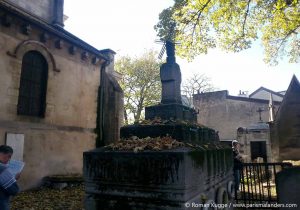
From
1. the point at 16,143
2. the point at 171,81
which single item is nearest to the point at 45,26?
the point at 16,143

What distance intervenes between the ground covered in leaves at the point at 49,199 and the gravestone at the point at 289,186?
4.47 meters

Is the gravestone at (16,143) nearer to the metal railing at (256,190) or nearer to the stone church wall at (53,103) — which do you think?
the stone church wall at (53,103)

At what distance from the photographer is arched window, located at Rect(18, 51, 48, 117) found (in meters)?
9.21

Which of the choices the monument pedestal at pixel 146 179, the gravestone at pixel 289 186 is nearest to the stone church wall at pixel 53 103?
the monument pedestal at pixel 146 179

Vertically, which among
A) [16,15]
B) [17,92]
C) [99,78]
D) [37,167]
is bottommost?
[37,167]

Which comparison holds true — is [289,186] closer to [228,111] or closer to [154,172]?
[154,172]

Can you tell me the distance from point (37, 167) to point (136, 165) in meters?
7.24

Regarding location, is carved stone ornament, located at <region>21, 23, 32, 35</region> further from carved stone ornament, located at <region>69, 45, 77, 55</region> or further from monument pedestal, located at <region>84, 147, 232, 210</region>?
monument pedestal, located at <region>84, 147, 232, 210</region>

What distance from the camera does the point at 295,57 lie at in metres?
13.6

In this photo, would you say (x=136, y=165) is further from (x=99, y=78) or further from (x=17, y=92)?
(x=99, y=78)

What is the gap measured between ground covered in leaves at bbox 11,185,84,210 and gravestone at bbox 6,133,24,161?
129cm

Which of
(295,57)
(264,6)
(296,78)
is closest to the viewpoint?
(264,6)

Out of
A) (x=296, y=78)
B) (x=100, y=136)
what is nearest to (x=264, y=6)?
(x=296, y=78)

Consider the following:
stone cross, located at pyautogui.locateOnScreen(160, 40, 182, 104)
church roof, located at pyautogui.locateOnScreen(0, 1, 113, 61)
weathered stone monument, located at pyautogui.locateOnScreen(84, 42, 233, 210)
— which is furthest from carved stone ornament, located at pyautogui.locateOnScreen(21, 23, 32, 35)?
weathered stone monument, located at pyautogui.locateOnScreen(84, 42, 233, 210)
